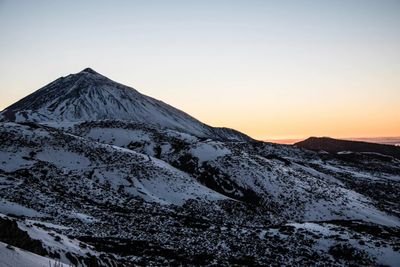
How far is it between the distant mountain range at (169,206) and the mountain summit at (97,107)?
202 feet

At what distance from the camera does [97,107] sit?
151500mm

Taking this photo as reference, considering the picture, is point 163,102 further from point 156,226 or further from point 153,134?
point 156,226

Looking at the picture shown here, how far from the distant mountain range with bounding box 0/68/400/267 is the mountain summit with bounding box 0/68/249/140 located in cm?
6145

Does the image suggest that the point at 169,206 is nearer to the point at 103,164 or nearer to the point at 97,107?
the point at 103,164

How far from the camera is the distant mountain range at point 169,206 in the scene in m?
22.0

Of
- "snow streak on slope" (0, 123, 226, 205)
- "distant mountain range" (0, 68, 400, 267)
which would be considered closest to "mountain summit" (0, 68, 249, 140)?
"distant mountain range" (0, 68, 400, 267)

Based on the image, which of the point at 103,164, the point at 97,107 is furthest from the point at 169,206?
the point at 97,107

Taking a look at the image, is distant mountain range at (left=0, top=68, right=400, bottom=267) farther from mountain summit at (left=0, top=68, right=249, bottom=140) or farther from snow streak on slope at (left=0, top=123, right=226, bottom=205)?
mountain summit at (left=0, top=68, right=249, bottom=140)

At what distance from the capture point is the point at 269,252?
966 inches

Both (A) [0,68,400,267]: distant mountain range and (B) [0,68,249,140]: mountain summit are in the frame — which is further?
(B) [0,68,249,140]: mountain summit

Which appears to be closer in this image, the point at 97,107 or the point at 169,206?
the point at 169,206

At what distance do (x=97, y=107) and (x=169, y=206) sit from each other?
121 meters

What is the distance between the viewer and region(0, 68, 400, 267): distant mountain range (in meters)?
22.0

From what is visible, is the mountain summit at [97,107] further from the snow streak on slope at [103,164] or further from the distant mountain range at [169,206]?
the snow streak on slope at [103,164]
